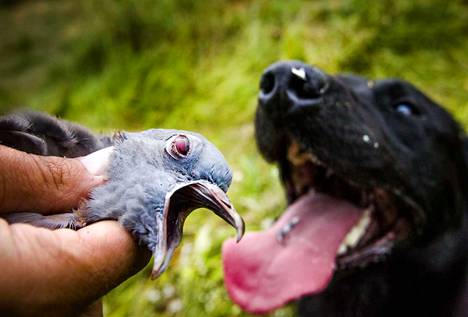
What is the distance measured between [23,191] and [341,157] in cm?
143

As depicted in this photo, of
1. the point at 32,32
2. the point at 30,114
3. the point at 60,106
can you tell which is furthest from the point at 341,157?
the point at 32,32

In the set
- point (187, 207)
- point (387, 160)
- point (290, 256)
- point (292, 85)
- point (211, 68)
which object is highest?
point (187, 207)

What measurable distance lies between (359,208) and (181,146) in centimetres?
162

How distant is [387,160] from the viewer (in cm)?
220

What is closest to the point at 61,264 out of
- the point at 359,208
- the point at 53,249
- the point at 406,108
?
the point at 53,249

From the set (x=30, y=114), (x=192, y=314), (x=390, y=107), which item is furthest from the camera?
(x=192, y=314)

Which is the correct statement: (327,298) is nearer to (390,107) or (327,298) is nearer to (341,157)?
(341,157)

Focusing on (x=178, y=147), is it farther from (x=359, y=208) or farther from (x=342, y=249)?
(x=359, y=208)

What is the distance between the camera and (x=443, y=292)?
7.83 feet

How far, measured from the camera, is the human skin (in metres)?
0.84

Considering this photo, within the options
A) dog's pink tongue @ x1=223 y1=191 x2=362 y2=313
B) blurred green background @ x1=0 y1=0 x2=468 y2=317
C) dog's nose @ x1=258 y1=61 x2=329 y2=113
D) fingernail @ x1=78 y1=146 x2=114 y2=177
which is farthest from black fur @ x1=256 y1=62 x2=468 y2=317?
fingernail @ x1=78 y1=146 x2=114 y2=177

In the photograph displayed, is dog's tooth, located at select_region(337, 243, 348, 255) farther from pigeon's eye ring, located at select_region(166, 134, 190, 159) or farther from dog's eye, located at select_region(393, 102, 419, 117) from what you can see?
pigeon's eye ring, located at select_region(166, 134, 190, 159)

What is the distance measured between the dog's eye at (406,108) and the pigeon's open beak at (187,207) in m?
1.69

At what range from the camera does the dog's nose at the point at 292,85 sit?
82.4 inches
